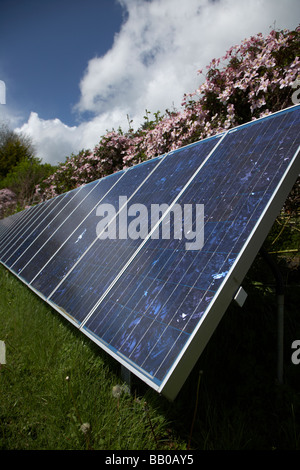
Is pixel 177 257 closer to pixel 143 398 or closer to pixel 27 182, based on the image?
pixel 143 398

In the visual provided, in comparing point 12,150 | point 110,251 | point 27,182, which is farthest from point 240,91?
point 12,150

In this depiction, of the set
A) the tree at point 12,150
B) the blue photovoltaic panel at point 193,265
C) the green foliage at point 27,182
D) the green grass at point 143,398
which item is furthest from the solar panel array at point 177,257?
the tree at point 12,150

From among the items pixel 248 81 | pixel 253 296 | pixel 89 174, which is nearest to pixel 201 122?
pixel 248 81

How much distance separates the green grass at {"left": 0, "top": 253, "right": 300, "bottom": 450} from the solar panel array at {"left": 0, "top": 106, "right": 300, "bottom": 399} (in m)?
0.40

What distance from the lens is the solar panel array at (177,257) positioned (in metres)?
Result: 1.57

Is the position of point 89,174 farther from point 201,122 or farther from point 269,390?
point 269,390

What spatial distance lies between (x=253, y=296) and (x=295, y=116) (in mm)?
2076

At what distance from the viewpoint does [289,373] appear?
252 cm

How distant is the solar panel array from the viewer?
1567mm

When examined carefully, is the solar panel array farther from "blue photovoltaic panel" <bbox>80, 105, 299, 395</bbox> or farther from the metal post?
the metal post

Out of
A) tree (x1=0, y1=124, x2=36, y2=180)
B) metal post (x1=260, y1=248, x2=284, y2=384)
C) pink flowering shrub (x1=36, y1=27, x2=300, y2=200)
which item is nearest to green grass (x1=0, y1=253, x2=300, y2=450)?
metal post (x1=260, y1=248, x2=284, y2=384)

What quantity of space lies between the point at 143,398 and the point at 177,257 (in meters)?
1.00

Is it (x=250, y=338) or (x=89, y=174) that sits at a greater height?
(x=89, y=174)

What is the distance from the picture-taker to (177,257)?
6.59 ft
